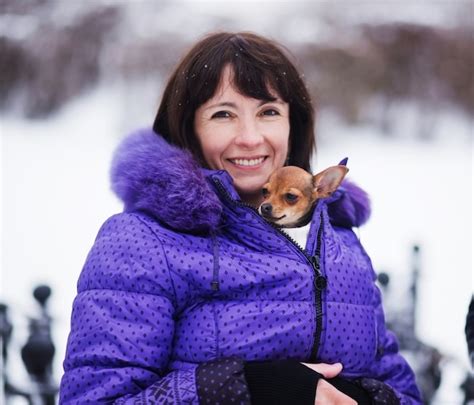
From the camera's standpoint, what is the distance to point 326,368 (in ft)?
4.62

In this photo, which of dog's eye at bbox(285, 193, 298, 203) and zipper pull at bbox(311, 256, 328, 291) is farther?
dog's eye at bbox(285, 193, 298, 203)

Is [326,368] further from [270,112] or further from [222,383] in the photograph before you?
[270,112]

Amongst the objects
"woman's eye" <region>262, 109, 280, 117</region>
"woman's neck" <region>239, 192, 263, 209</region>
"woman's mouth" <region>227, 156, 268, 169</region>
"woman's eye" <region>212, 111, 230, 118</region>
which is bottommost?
"woman's neck" <region>239, 192, 263, 209</region>

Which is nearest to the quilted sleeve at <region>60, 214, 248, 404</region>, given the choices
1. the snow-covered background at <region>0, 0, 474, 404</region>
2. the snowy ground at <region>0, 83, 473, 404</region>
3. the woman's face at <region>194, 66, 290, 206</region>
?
the woman's face at <region>194, 66, 290, 206</region>

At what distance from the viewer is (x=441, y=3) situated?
833cm

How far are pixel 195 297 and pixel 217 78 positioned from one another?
63 cm

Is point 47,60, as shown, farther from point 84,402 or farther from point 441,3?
point 84,402

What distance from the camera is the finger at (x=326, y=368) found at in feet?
4.58

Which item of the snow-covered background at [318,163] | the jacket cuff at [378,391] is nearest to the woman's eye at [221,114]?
the jacket cuff at [378,391]

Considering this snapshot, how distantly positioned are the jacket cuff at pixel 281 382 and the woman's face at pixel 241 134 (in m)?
0.55

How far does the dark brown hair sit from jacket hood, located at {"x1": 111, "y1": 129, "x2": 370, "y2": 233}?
104mm

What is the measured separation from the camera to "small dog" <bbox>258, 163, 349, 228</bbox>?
165cm

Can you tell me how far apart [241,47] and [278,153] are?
13.1 inches

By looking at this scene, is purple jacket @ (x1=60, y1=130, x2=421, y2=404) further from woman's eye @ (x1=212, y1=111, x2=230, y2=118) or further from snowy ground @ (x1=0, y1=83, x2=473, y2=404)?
snowy ground @ (x1=0, y1=83, x2=473, y2=404)
